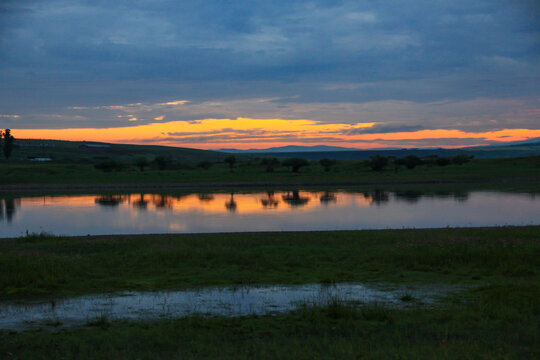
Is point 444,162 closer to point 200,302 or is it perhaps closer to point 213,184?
point 213,184

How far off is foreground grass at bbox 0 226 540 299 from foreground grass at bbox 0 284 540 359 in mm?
2738

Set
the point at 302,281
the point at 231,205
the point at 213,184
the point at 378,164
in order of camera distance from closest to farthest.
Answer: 1. the point at 302,281
2. the point at 231,205
3. the point at 213,184
4. the point at 378,164

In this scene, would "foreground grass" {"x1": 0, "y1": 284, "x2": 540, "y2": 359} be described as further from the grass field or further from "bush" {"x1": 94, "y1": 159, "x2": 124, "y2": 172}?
"bush" {"x1": 94, "y1": 159, "x2": 124, "y2": 172}

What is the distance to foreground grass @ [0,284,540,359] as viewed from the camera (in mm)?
6383

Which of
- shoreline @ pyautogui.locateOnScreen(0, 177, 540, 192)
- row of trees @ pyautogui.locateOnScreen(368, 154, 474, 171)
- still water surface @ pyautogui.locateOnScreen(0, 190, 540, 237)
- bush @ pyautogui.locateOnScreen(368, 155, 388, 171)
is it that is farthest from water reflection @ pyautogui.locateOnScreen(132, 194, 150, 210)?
row of trees @ pyautogui.locateOnScreen(368, 154, 474, 171)

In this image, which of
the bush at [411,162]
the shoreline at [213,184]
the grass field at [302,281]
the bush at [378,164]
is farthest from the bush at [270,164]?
the grass field at [302,281]

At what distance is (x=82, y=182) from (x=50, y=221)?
35.2 metres

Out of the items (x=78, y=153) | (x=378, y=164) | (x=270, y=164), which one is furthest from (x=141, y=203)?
(x=78, y=153)

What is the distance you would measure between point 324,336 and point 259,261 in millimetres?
6086

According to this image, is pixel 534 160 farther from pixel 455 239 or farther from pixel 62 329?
pixel 62 329

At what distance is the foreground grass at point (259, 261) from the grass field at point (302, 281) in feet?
0.10

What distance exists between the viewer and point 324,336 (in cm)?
712

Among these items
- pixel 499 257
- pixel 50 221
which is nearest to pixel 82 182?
pixel 50 221

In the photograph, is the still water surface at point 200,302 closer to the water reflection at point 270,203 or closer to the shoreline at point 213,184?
the water reflection at point 270,203
